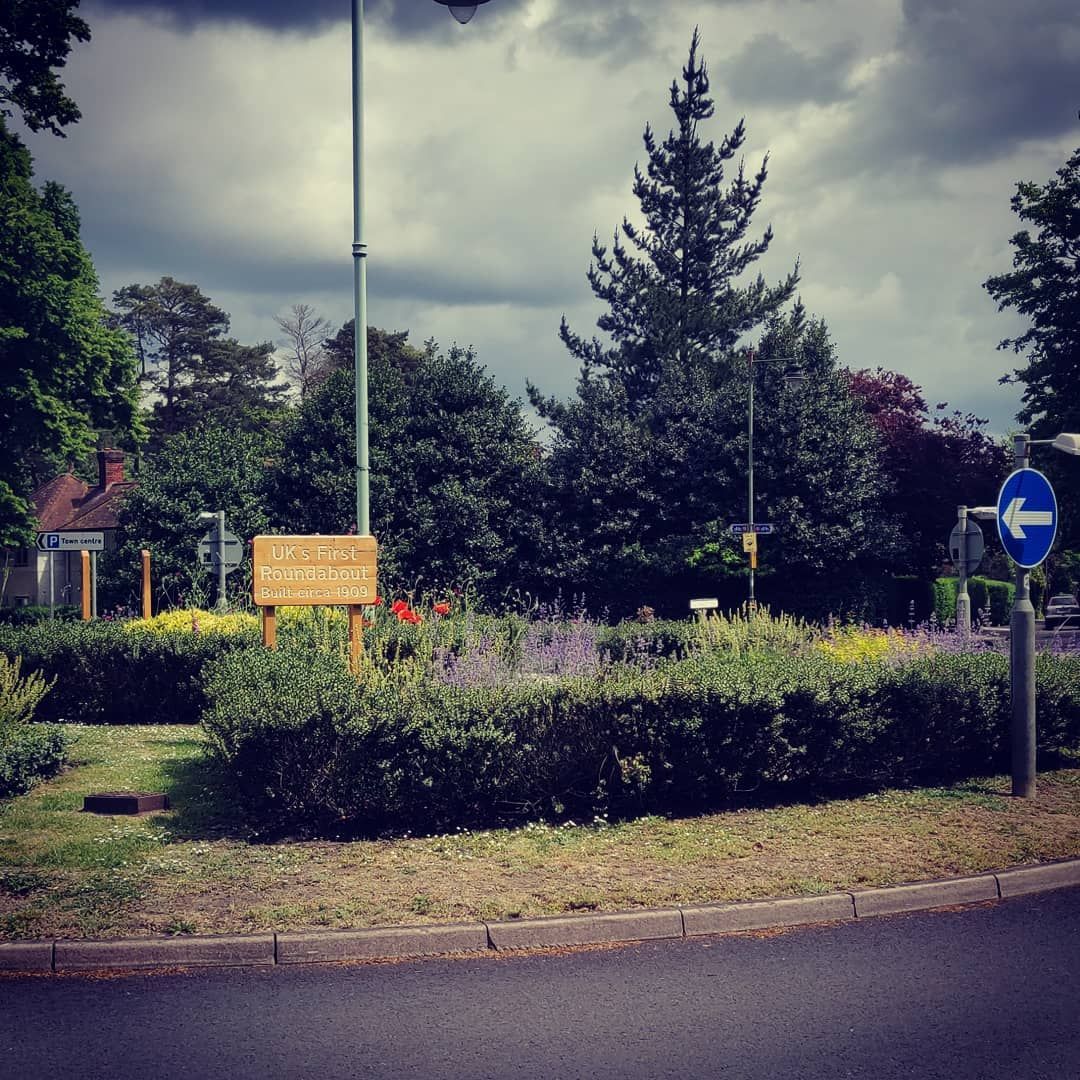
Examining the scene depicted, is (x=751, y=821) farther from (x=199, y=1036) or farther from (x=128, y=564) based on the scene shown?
(x=128, y=564)

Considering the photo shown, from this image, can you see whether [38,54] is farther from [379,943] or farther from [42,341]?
[379,943]

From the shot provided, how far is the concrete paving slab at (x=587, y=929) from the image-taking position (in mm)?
6055

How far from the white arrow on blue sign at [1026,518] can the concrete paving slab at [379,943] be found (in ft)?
19.2

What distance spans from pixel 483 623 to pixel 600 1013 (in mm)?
10749

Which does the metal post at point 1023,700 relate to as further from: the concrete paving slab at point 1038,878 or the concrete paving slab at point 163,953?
the concrete paving slab at point 163,953

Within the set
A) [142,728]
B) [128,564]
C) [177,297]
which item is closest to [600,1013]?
[142,728]

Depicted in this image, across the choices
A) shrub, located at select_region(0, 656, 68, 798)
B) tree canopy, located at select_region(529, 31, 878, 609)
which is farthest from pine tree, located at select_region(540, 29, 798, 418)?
shrub, located at select_region(0, 656, 68, 798)

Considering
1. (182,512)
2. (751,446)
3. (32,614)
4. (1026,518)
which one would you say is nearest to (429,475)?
(182,512)

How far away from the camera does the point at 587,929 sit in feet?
20.2

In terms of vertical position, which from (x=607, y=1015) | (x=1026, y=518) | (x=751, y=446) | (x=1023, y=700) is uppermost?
(x=751, y=446)

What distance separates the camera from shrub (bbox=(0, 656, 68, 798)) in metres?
9.71

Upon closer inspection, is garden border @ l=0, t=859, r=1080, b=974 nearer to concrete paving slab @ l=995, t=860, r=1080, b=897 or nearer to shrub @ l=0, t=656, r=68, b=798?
concrete paving slab @ l=995, t=860, r=1080, b=897

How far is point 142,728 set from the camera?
14273 millimetres

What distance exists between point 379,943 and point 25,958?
1808 mm
